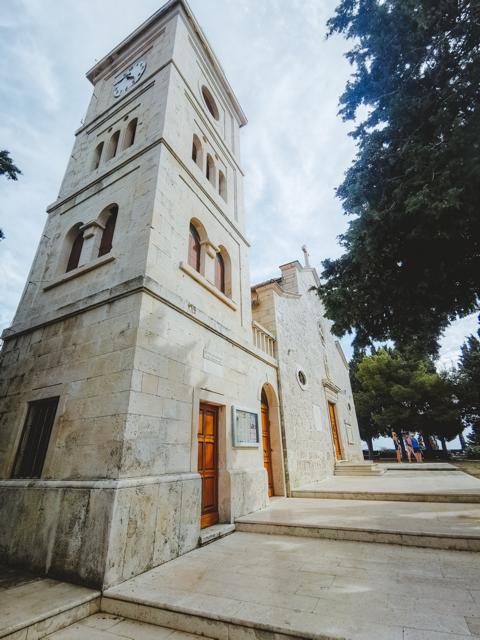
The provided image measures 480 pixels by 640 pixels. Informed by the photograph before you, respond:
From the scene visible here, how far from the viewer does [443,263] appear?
18.6 feet

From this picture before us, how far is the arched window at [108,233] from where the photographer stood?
20.2 ft

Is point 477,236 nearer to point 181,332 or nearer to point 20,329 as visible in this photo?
point 181,332

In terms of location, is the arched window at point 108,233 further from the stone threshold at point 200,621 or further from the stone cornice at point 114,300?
the stone threshold at point 200,621

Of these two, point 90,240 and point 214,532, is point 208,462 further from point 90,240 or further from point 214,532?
point 90,240

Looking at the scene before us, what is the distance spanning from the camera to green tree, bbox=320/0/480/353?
190 inches

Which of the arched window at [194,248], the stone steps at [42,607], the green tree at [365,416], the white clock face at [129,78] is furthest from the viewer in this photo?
the green tree at [365,416]

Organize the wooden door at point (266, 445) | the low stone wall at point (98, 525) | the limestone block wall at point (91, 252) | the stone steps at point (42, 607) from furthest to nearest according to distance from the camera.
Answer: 1. the wooden door at point (266, 445)
2. the limestone block wall at point (91, 252)
3. the low stone wall at point (98, 525)
4. the stone steps at point (42, 607)

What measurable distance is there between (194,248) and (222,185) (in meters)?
3.83

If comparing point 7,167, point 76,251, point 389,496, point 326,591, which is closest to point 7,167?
point 7,167

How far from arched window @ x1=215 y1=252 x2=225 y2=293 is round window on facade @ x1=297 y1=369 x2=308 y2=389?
4548 millimetres

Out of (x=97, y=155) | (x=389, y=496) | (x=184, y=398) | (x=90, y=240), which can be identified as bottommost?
(x=389, y=496)

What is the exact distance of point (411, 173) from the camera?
5238mm

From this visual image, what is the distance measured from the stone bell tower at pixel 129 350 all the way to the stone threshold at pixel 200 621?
1.34 ft

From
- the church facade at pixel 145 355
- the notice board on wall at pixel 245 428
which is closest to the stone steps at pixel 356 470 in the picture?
the church facade at pixel 145 355
